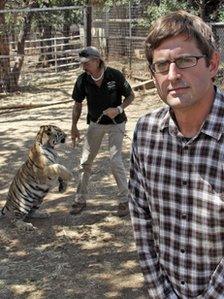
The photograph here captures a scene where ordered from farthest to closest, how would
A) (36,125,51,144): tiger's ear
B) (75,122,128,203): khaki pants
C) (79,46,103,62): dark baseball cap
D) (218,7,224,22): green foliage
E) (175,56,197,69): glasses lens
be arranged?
1. (218,7,224,22): green foliage
2. (36,125,51,144): tiger's ear
3. (75,122,128,203): khaki pants
4. (79,46,103,62): dark baseball cap
5. (175,56,197,69): glasses lens

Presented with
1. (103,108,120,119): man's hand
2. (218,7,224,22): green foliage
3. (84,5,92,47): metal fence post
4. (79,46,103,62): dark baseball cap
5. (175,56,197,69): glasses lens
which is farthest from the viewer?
(84,5,92,47): metal fence post

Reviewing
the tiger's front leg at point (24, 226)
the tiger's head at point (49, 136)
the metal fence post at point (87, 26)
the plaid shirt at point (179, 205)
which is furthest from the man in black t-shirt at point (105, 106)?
the metal fence post at point (87, 26)

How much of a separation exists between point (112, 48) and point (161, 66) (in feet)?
48.5

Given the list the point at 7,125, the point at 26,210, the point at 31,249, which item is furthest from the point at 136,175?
the point at 7,125

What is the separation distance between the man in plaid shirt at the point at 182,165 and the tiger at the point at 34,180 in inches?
146

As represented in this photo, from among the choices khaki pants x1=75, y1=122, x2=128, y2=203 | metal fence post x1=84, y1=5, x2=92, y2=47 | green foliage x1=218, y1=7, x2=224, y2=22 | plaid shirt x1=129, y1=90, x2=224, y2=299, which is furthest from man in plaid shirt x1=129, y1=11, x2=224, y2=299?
metal fence post x1=84, y1=5, x2=92, y2=47

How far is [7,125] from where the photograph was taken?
1090 centimetres

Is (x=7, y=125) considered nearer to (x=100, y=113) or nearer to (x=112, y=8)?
(x=100, y=113)

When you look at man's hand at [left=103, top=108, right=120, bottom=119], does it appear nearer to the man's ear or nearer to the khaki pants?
the khaki pants

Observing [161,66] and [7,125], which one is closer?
[161,66]

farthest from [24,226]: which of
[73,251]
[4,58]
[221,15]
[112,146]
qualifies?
[4,58]

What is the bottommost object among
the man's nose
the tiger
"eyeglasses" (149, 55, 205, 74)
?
the tiger

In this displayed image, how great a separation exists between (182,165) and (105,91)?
372cm

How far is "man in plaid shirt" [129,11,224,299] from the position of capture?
1.72 m
